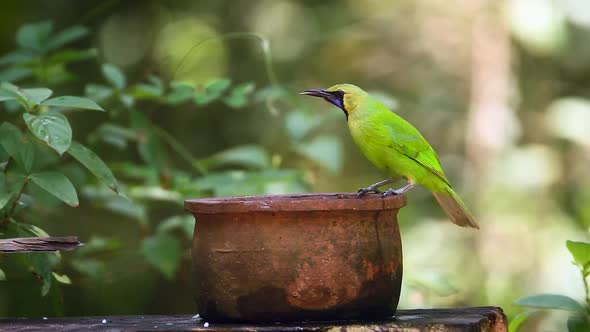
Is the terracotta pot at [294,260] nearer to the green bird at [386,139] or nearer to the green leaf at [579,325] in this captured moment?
the green leaf at [579,325]

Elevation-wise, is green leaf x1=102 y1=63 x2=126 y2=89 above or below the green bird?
above

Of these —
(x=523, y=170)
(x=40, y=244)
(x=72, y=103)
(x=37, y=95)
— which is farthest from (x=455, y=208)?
(x=523, y=170)

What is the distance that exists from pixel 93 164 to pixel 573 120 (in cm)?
418

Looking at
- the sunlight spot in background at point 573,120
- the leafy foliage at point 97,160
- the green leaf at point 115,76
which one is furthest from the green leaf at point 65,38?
the sunlight spot in background at point 573,120

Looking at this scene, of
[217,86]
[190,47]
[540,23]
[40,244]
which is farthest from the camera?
[190,47]

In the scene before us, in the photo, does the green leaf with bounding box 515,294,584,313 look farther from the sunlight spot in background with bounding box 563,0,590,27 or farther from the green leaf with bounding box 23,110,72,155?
the sunlight spot in background with bounding box 563,0,590,27

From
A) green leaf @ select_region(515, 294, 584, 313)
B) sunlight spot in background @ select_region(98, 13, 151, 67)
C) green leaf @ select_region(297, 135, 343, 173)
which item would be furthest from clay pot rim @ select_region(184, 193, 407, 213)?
sunlight spot in background @ select_region(98, 13, 151, 67)

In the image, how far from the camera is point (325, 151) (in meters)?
5.18

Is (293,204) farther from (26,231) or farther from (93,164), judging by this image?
(26,231)

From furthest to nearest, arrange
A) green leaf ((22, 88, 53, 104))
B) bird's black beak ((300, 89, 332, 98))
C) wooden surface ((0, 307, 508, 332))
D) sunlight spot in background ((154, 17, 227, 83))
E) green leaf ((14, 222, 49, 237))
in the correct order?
sunlight spot in background ((154, 17, 227, 83))
bird's black beak ((300, 89, 332, 98))
green leaf ((14, 222, 49, 237))
green leaf ((22, 88, 53, 104))
wooden surface ((0, 307, 508, 332))

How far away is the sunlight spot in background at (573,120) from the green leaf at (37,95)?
428cm

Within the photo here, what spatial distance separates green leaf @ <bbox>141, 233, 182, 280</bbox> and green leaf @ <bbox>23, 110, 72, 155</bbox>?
1.94 meters

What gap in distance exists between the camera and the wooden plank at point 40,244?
3.11 meters

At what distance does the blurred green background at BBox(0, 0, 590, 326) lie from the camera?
628 cm
